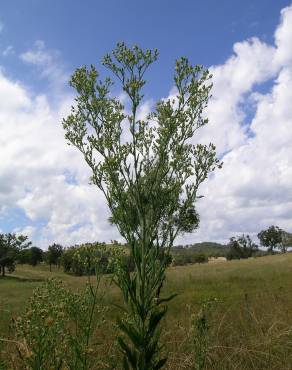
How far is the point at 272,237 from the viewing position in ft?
380

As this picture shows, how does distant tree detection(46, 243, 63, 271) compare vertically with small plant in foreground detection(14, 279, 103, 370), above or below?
above

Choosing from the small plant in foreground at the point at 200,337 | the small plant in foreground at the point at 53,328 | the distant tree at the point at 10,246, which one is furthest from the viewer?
the distant tree at the point at 10,246

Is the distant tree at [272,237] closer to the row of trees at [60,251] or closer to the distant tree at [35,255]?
the row of trees at [60,251]

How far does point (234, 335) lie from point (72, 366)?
231 inches

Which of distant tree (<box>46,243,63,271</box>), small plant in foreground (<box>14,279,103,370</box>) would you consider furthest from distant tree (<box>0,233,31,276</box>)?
small plant in foreground (<box>14,279,103,370</box>)

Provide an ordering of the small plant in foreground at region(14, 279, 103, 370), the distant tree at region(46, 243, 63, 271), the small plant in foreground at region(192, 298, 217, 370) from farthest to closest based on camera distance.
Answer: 1. the distant tree at region(46, 243, 63, 271)
2. the small plant in foreground at region(192, 298, 217, 370)
3. the small plant in foreground at region(14, 279, 103, 370)

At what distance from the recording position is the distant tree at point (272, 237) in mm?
115188

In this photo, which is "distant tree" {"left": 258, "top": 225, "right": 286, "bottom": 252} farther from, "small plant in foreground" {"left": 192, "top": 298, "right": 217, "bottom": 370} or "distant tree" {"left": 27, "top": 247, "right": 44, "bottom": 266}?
"small plant in foreground" {"left": 192, "top": 298, "right": 217, "bottom": 370}

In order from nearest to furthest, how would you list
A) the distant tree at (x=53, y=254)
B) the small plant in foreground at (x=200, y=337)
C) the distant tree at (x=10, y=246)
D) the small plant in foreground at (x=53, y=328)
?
1. the small plant in foreground at (x=53, y=328)
2. the small plant in foreground at (x=200, y=337)
3. the distant tree at (x=10, y=246)
4. the distant tree at (x=53, y=254)

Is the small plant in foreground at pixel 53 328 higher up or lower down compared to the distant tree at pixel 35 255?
lower down

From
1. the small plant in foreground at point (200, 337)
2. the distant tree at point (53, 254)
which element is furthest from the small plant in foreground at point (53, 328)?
the distant tree at point (53, 254)

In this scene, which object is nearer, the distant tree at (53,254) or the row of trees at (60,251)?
the row of trees at (60,251)

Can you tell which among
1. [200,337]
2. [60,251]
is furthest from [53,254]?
[200,337]

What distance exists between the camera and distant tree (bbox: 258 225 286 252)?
115 meters
